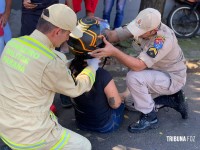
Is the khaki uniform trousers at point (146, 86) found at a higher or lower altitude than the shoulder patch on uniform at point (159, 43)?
lower

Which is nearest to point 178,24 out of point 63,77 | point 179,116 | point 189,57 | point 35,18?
point 189,57

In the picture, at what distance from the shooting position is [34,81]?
2.53 meters

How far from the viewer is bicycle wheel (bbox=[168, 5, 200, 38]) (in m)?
6.51

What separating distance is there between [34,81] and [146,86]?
4.52ft

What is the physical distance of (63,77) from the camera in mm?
2623

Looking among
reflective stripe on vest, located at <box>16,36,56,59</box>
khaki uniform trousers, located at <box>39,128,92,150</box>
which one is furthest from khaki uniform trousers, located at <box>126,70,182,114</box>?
reflective stripe on vest, located at <box>16,36,56,59</box>

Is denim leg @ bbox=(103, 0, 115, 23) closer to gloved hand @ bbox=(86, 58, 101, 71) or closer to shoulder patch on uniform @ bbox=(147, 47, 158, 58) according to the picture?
shoulder patch on uniform @ bbox=(147, 47, 158, 58)

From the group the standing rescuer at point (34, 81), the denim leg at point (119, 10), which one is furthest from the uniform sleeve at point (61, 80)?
the denim leg at point (119, 10)

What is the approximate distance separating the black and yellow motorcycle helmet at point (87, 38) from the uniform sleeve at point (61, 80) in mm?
303

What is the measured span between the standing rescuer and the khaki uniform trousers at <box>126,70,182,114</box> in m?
0.92

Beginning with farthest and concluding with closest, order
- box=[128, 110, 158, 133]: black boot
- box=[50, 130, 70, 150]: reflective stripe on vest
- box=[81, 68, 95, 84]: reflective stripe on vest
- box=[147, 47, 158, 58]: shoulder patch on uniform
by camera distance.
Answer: box=[128, 110, 158, 133]: black boot < box=[147, 47, 158, 58]: shoulder patch on uniform < box=[81, 68, 95, 84]: reflective stripe on vest < box=[50, 130, 70, 150]: reflective stripe on vest

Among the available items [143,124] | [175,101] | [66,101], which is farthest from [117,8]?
[143,124]

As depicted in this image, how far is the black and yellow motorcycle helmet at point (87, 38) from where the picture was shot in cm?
299

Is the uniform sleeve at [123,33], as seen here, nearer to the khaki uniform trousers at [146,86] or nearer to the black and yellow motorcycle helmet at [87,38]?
the khaki uniform trousers at [146,86]
